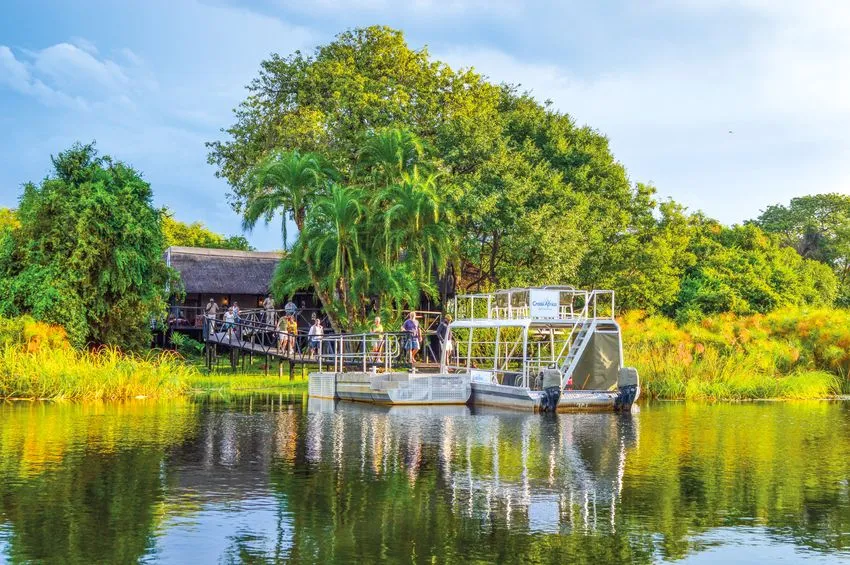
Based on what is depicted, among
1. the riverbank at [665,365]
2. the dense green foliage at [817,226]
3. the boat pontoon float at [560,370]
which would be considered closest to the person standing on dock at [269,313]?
the riverbank at [665,365]

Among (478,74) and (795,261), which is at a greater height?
(478,74)

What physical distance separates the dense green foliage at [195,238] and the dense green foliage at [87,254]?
1235 inches

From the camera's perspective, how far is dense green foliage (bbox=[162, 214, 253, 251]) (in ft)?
235

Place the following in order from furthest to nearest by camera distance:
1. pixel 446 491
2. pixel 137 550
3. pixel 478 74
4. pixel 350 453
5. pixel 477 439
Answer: pixel 478 74 < pixel 477 439 < pixel 350 453 < pixel 446 491 < pixel 137 550

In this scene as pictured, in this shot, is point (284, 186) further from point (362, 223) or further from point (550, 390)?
point (550, 390)

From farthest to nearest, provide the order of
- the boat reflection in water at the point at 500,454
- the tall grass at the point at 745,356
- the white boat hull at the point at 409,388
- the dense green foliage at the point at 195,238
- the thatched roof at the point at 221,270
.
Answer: the dense green foliage at the point at 195,238 → the thatched roof at the point at 221,270 → the tall grass at the point at 745,356 → the white boat hull at the point at 409,388 → the boat reflection in water at the point at 500,454

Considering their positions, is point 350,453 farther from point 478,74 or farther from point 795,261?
point 795,261

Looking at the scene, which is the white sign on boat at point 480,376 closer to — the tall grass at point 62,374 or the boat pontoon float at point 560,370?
the boat pontoon float at point 560,370

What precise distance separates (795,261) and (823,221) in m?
17.6

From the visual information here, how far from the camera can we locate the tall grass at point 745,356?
33469mm

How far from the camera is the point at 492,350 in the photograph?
3825 centimetres

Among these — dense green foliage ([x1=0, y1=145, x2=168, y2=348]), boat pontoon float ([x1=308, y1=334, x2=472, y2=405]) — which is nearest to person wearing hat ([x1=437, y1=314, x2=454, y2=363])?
boat pontoon float ([x1=308, y1=334, x2=472, y2=405])

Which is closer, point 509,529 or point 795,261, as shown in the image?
point 509,529

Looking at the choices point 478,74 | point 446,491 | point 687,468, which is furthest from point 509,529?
point 478,74
